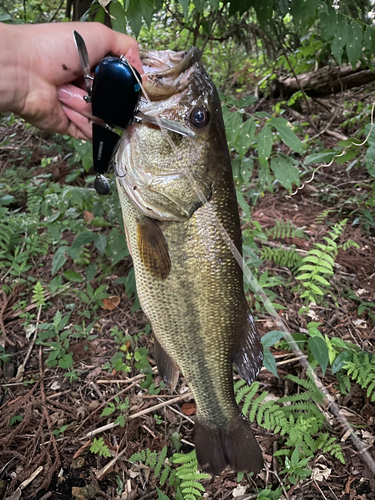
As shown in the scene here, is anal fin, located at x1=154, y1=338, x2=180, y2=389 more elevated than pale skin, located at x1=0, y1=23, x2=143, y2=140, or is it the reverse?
pale skin, located at x1=0, y1=23, x2=143, y2=140

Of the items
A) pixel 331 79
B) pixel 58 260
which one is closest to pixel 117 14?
pixel 58 260

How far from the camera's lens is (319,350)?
231 cm

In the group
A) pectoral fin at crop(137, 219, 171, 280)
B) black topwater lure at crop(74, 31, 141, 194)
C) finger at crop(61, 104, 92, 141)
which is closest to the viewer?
black topwater lure at crop(74, 31, 141, 194)

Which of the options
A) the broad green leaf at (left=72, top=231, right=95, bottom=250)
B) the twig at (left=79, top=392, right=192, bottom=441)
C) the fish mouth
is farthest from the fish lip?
the twig at (left=79, top=392, right=192, bottom=441)

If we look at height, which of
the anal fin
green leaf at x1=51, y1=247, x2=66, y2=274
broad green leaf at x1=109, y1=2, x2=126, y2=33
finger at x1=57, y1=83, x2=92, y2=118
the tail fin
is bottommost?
the tail fin

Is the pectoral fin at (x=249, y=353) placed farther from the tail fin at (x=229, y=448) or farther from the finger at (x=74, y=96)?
the finger at (x=74, y=96)

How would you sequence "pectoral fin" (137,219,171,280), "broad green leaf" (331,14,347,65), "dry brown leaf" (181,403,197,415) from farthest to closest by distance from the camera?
"dry brown leaf" (181,403,197,415)
"broad green leaf" (331,14,347,65)
"pectoral fin" (137,219,171,280)

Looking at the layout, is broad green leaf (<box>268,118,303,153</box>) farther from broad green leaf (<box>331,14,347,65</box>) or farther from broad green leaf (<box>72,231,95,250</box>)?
broad green leaf (<box>72,231,95,250</box>)

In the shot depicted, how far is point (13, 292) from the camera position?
341cm

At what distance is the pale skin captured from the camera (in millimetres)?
1363

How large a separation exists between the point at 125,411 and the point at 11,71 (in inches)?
87.7

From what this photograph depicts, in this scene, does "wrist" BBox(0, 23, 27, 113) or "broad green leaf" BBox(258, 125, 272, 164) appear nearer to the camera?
"wrist" BBox(0, 23, 27, 113)

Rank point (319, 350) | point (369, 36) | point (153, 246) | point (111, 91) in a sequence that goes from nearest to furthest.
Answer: point (111, 91) < point (153, 246) < point (319, 350) < point (369, 36)

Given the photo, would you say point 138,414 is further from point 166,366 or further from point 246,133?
point 246,133
